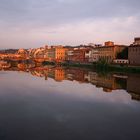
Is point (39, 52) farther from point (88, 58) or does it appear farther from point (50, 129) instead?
point (50, 129)

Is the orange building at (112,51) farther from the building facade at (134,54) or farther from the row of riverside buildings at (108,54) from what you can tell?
the building facade at (134,54)

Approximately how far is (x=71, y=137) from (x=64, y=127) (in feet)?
2.08

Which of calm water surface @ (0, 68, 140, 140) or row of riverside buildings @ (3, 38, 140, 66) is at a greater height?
row of riverside buildings @ (3, 38, 140, 66)

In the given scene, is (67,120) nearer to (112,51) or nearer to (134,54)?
(134,54)

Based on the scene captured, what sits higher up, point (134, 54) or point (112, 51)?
point (112, 51)

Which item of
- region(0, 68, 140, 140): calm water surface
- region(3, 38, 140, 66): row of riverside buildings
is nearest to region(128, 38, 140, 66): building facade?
region(3, 38, 140, 66): row of riverside buildings

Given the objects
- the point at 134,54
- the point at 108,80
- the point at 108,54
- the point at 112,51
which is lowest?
the point at 108,80

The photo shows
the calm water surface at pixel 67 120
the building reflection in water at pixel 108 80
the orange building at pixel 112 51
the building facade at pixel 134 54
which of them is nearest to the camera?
the calm water surface at pixel 67 120

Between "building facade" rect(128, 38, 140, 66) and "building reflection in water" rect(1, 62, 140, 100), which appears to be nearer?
"building reflection in water" rect(1, 62, 140, 100)

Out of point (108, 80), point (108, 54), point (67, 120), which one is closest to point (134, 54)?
point (108, 54)

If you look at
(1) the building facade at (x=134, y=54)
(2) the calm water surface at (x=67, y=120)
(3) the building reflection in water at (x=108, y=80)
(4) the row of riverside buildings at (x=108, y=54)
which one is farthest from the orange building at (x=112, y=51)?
(2) the calm water surface at (x=67, y=120)

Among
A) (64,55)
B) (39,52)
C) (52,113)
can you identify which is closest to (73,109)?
(52,113)

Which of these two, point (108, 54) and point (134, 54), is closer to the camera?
point (134, 54)

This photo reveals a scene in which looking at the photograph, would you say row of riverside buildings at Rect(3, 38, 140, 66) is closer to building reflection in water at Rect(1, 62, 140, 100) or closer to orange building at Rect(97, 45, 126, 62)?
orange building at Rect(97, 45, 126, 62)
